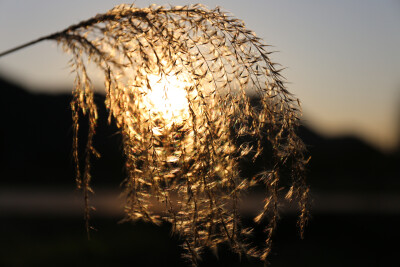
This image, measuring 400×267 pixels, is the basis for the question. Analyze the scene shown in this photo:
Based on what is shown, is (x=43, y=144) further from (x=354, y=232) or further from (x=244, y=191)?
(x=244, y=191)

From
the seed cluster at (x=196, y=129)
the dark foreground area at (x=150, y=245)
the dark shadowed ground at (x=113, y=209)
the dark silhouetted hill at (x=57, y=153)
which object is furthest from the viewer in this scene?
the dark silhouetted hill at (x=57, y=153)

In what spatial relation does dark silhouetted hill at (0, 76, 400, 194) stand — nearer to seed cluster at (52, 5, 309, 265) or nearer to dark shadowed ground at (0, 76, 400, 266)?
dark shadowed ground at (0, 76, 400, 266)

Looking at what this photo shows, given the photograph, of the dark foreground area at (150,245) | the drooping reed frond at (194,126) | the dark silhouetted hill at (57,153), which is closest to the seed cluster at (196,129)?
the drooping reed frond at (194,126)

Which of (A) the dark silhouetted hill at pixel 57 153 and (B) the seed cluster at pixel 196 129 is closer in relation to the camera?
Answer: (B) the seed cluster at pixel 196 129

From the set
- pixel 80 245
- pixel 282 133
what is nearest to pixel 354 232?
pixel 80 245

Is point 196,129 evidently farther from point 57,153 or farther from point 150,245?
point 57,153

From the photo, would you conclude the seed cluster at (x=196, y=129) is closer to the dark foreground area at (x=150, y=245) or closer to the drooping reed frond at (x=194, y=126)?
the drooping reed frond at (x=194, y=126)

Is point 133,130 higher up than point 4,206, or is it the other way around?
point 4,206
